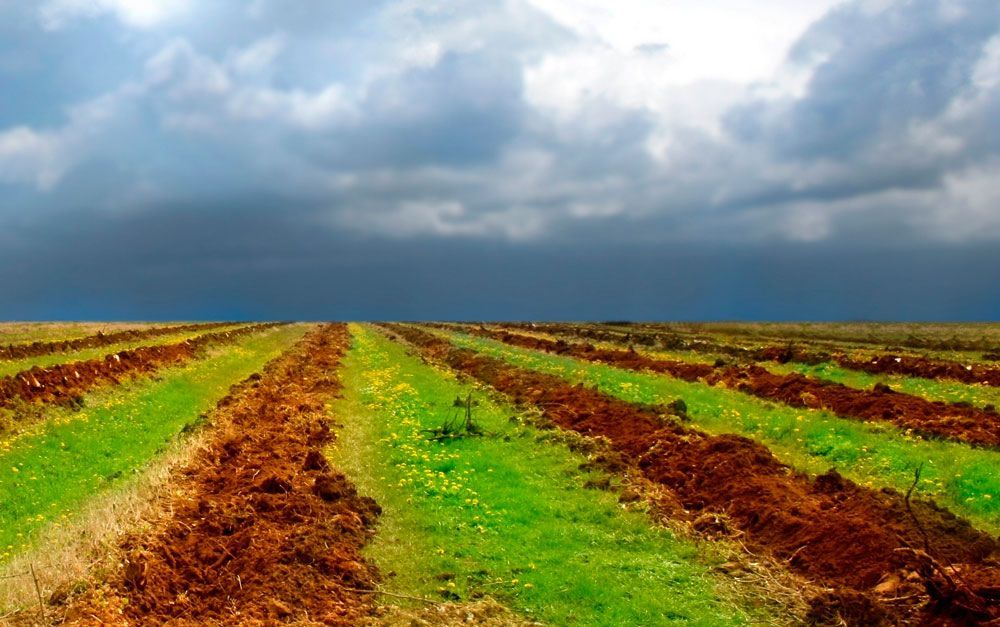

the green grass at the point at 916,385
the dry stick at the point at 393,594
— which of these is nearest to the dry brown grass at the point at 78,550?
the dry stick at the point at 393,594

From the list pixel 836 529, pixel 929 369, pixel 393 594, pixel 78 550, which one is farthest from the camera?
pixel 929 369

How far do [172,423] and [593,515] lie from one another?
16005 millimetres

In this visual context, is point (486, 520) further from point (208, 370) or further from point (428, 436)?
point (208, 370)

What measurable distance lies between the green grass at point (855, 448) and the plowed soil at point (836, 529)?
165 cm

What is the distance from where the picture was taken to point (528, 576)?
424 inches

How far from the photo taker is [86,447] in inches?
776

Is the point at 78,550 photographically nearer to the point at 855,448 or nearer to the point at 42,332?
the point at 855,448

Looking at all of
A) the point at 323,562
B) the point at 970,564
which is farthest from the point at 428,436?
the point at 970,564

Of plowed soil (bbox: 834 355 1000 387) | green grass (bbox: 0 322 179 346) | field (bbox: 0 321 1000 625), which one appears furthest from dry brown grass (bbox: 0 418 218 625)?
green grass (bbox: 0 322 179 346)

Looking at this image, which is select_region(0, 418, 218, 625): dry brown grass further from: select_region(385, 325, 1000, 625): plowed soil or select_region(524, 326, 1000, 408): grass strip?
select_region(524, 326, 1000, 408): grass strip

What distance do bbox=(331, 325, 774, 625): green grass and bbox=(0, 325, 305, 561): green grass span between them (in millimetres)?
5465

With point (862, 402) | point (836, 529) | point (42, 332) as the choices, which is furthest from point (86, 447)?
point (42, 332)

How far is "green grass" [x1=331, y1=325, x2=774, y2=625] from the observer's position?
993 cm

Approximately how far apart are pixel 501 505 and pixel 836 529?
575 cm
